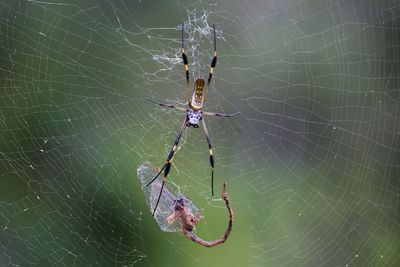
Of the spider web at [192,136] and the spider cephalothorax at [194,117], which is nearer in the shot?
the spider cephalothorax at [194,117]

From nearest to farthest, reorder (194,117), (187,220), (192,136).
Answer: (187,220), (194,117), (192,136)

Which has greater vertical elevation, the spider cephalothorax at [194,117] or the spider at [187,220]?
the spider cephalothorax at [194,117]

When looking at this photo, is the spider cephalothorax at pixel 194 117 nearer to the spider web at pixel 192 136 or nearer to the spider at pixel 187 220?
the spider web at pixel 192 136

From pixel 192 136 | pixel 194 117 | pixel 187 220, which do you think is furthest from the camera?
pixel 192 136

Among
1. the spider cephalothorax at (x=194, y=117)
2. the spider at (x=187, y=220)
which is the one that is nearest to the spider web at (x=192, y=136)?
the spider cephalothorax at (x=194, y=117)

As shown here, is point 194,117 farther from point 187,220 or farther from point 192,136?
point 187,220

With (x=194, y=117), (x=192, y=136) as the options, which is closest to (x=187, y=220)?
(x=194, y=117)

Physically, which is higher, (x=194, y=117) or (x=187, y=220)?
(x=194, y=117)

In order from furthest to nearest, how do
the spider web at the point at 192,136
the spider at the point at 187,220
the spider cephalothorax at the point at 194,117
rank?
the spider web at the point at 192,136 < the spider cephalothorax at the point at 194,117 < the spider at the point at 187,220

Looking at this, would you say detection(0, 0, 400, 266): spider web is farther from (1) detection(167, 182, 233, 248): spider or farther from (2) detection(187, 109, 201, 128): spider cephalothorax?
(1) detection(167, 182, 233, 248): spider

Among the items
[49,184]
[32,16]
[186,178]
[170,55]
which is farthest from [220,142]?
[32,16]
